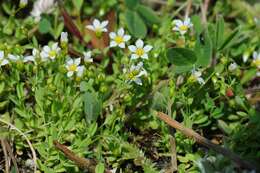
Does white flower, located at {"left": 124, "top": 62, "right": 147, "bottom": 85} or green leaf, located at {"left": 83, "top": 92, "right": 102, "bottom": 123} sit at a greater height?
white flower, located at {"left": 124, "top": 62, "right": 147, "bottom": 85}

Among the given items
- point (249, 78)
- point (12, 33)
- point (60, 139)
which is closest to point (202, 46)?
point (249, 78)

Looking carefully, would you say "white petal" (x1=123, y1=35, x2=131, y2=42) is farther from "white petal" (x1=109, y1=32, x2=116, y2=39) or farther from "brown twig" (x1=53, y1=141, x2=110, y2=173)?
"brown twig" (x1=53, y1=141, x2=110, y2=173)

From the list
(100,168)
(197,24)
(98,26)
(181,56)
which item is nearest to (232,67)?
(181,56)

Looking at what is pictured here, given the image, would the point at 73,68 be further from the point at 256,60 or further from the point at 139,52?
the point at 256,60

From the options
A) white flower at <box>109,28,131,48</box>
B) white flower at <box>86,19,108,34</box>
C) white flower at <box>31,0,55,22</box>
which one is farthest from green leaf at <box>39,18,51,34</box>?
white flower at <box>109,28,131,48</box>

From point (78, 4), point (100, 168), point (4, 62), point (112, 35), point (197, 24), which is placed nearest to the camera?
point (100, 168)

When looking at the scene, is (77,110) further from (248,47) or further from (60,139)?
(248,47)
